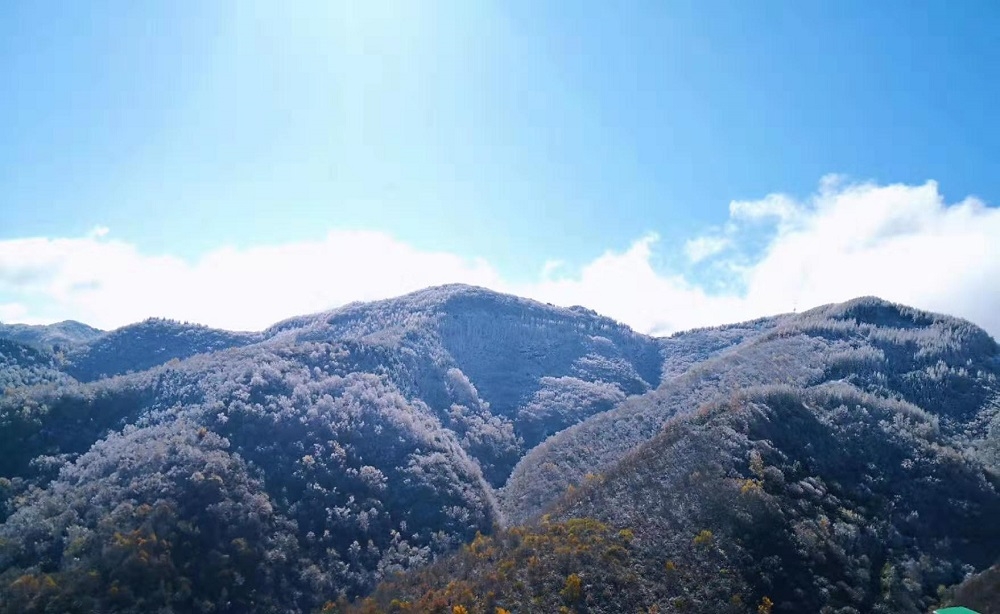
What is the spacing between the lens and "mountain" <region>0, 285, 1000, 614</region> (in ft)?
260

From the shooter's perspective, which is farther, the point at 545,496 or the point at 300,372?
the point at 300,372

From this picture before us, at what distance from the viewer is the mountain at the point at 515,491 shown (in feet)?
260

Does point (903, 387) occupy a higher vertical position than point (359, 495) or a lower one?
higher

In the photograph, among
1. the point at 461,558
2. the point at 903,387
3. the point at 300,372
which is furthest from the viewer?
the point at 300,372

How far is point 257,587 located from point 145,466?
30498 millimetres

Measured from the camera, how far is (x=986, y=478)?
312 feet

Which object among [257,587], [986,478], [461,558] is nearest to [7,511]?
[257,587]

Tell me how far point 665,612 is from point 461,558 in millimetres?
42474

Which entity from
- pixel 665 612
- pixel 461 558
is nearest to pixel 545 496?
pixel 461 558

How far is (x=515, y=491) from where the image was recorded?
15050 centimetres

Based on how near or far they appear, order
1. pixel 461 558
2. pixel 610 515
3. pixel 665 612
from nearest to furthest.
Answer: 1. pixel 665 612
2. pixel 610 515
3. pixel 461 558

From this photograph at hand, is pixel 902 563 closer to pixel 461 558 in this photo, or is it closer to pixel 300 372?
pixel 461 558

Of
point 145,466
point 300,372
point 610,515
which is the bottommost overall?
point 610,515

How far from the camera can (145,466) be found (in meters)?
111
